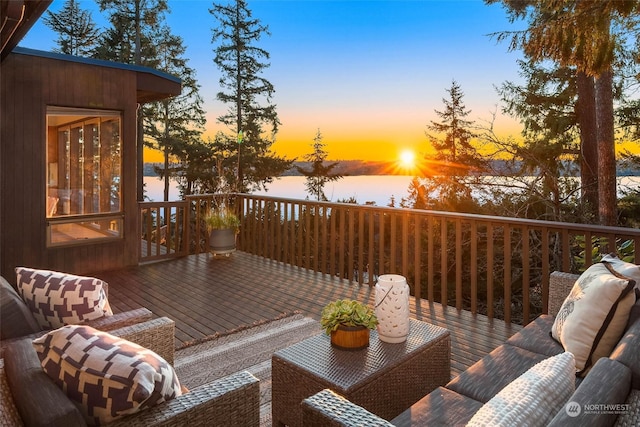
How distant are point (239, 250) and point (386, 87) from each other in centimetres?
1100

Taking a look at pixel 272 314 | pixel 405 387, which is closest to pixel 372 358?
pixel 405 387

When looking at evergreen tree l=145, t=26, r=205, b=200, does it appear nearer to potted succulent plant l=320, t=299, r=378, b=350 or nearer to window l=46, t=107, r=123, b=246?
window l=46, t=107, r=123, b=246

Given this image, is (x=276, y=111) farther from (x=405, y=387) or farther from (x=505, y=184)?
(x=405, y=387)

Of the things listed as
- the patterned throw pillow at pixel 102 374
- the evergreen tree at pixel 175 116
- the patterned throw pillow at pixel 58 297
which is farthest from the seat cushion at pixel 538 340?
the evergreen tree at pixel 175 116

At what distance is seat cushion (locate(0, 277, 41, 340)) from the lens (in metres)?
1.69

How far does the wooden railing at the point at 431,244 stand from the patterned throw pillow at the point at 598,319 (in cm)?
142

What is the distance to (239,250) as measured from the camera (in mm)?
6715

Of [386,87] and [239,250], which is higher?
[386,87]

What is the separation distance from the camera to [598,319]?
69.4 inches

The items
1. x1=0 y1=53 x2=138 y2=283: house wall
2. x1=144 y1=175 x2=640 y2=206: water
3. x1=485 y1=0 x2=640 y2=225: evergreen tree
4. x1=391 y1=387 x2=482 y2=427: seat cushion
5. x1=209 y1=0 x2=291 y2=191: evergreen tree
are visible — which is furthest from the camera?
x1=209 y1=0 x2=291 y2=191: evergreen tree

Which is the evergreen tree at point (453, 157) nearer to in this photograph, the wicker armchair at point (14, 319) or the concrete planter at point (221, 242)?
the concrete planter at point (221, 242)

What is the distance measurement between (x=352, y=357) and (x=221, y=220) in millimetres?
4462

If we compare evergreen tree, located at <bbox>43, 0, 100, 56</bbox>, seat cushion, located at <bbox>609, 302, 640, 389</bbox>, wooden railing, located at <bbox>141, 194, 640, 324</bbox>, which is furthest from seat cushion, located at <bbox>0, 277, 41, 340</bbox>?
evergreen tree, located at <bbox>43, 0, 100, 56</bbox>

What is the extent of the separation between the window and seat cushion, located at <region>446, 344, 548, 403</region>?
510cm
